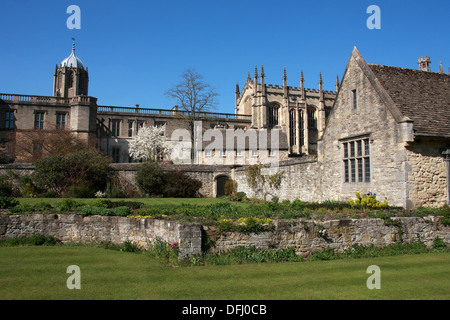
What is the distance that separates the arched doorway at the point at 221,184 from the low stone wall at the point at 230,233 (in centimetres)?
2163

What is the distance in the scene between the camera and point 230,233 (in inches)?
368

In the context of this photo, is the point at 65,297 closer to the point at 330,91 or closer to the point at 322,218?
the point at 322,218

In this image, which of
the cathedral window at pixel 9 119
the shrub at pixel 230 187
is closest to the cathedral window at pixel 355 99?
the shrub at pixel 230 187

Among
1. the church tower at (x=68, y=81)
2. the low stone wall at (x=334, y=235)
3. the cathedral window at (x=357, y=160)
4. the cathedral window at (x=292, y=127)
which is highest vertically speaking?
the church tower at (x=68, y=81)

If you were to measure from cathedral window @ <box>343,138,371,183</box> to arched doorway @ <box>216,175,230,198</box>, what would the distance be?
54.7ft

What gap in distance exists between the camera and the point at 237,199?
2827 centimetres

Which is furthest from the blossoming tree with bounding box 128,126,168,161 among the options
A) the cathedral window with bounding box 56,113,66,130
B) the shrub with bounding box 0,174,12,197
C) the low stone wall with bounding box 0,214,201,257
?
the low stone wall with bounding box 0,214,201,257

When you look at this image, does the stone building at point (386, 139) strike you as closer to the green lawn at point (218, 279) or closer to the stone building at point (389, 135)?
the stone building at point (389, 135)

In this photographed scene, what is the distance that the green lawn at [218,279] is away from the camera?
6.23 metres

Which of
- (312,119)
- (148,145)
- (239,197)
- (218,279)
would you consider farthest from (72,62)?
(218,279)

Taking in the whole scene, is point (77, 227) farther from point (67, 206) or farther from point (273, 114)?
point (273, 114)

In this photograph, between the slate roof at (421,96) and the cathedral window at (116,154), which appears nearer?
the slate roof at (421,96)
